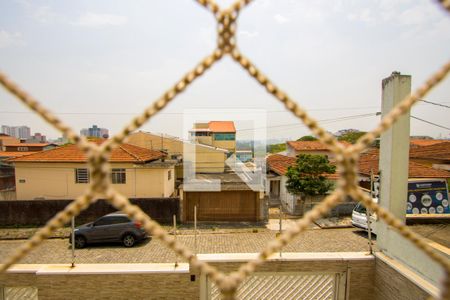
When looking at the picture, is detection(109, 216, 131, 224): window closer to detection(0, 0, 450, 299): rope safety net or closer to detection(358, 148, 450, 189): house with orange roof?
detection(358, 148, 450, 189): house with orange roof

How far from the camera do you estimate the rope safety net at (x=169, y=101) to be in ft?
1.82

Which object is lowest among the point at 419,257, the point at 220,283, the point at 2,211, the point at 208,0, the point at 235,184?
the point at 2,211

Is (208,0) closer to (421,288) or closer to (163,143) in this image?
(421,288)

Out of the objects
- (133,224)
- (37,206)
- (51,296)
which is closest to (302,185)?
(133,224)

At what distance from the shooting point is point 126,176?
10.1m

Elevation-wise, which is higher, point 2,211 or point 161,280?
point 161,280

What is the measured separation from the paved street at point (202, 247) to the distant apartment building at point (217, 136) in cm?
910

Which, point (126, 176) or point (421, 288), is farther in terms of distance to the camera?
point (126, 176)

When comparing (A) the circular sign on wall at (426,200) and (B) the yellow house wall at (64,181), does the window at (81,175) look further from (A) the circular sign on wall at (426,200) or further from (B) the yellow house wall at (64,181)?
(A) the circular sign on wall at (426,200)

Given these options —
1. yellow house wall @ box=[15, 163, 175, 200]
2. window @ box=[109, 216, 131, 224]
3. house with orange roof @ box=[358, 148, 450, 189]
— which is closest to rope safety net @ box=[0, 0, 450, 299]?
house with orange roof @ box=[358, 148, 450, 189]

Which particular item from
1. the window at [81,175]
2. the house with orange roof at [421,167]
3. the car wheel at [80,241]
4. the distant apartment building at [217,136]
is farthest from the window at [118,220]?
the distant apartment building at [217,136]

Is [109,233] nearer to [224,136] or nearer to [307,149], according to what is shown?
[224,136]

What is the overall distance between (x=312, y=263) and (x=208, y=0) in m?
3.15

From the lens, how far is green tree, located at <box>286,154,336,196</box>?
9.04 m
